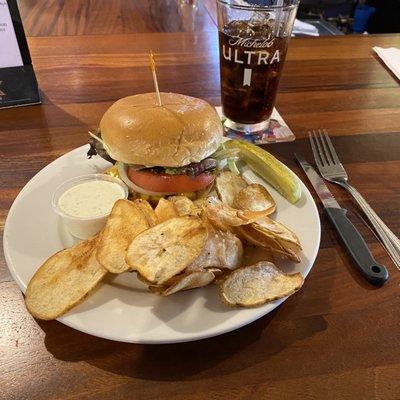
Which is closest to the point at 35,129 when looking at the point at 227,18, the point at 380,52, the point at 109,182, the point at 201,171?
the point at 109,182

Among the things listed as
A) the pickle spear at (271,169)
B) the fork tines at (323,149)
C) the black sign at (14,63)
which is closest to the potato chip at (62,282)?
the pickle spear at (271,169)

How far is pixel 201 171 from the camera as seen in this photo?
1.40 meters

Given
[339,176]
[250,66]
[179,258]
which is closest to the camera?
[179,258]

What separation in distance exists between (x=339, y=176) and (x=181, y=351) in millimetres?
894

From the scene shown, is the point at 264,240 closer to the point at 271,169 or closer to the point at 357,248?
the point at 357,248

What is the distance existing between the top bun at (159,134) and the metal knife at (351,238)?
41 cm

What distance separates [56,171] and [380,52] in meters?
2.05

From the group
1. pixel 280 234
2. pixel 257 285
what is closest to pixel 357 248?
pixel 280 234

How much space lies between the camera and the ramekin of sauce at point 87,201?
120cm

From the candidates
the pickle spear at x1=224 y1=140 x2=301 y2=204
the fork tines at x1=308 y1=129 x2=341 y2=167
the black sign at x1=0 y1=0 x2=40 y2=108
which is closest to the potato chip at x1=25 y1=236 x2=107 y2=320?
the pickle spear at x1=224 y1=140 x2=301 y2=204

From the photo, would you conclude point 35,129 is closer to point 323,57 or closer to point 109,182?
point 109,182

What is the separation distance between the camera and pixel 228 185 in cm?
133

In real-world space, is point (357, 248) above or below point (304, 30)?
above

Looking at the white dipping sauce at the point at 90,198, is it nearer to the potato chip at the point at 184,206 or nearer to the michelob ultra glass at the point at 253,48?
the potato chip at the point at 184,206
